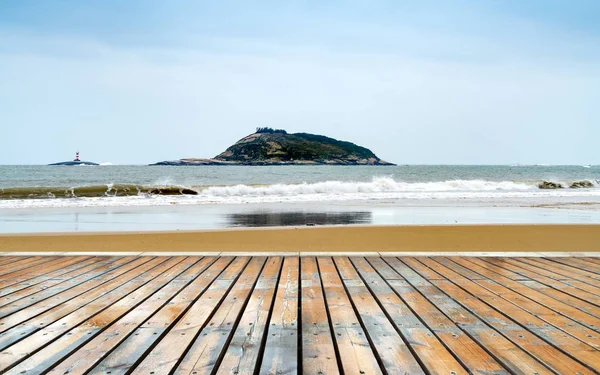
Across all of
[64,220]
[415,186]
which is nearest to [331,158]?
[415,186]

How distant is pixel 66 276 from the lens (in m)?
4.23

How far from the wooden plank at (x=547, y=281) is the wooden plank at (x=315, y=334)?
1.95m

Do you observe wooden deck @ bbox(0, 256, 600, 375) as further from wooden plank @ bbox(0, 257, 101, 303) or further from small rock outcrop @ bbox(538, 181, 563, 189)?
small rock outcrop @ bbox(538, 181, 563, 189)

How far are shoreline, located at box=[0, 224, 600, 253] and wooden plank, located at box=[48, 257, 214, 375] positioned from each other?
11.1 ft

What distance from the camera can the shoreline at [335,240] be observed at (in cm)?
776

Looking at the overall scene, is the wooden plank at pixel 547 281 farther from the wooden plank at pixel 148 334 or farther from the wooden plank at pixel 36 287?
the wooden plank at pixel 36 287

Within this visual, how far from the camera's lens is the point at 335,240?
862 cm

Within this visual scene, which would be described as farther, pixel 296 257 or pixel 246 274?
pixel 296 257

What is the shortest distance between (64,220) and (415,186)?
78.1ft

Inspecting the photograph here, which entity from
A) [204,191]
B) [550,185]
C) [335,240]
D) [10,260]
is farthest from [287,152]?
[10,260]

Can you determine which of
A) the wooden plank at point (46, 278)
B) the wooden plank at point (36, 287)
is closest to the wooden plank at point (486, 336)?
the wooden plank at point (36, 287)

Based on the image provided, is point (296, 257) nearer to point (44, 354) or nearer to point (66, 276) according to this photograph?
point (66, 276)

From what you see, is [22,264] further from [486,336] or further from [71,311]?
[486,336]

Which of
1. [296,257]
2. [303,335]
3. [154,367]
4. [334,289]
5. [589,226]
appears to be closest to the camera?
[154,367]
